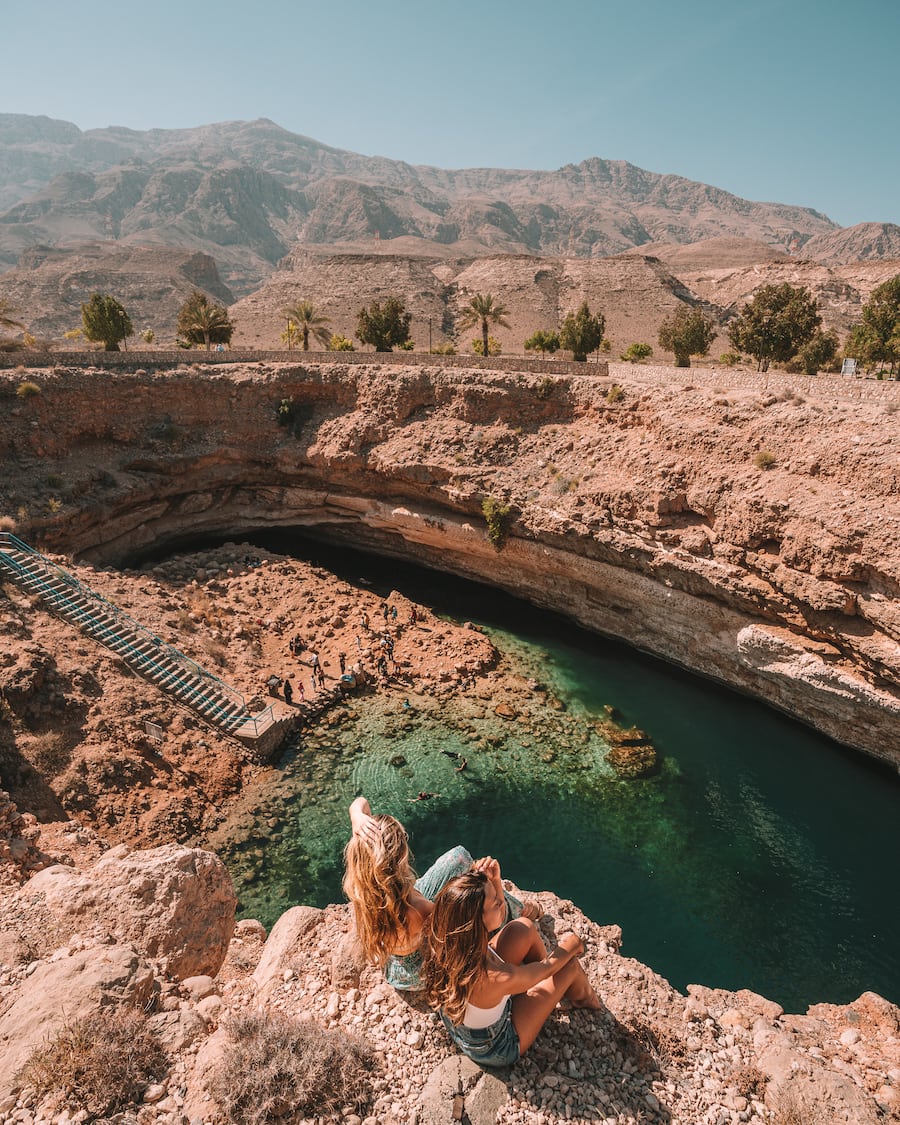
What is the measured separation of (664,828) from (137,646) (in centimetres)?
1870

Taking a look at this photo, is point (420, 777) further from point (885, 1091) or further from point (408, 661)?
point (885, 1091)

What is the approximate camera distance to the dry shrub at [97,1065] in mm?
5133

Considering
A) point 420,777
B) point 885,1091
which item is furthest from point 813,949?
point 420,777

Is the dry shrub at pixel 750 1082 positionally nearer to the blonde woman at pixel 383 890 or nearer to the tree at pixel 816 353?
the blonde woman at pixel 383 890

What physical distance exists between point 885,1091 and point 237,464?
34493 millimetres

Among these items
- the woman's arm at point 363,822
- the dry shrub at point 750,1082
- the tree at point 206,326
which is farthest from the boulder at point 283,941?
the tree at point 206,326

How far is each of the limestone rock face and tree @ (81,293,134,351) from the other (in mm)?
38592

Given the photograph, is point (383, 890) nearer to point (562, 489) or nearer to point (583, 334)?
point (562, 489)

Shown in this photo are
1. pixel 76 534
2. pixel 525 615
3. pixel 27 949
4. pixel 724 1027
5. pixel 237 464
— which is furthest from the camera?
pixel 237 464

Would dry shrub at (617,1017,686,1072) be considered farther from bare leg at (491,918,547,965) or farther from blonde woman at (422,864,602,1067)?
bare leg at (491,918,547,965)

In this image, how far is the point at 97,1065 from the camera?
5324 millimetres

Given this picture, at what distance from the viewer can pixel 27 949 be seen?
765 cm

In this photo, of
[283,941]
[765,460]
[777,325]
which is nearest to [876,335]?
[777,325]

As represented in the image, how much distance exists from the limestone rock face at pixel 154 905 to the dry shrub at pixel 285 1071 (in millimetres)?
3089
